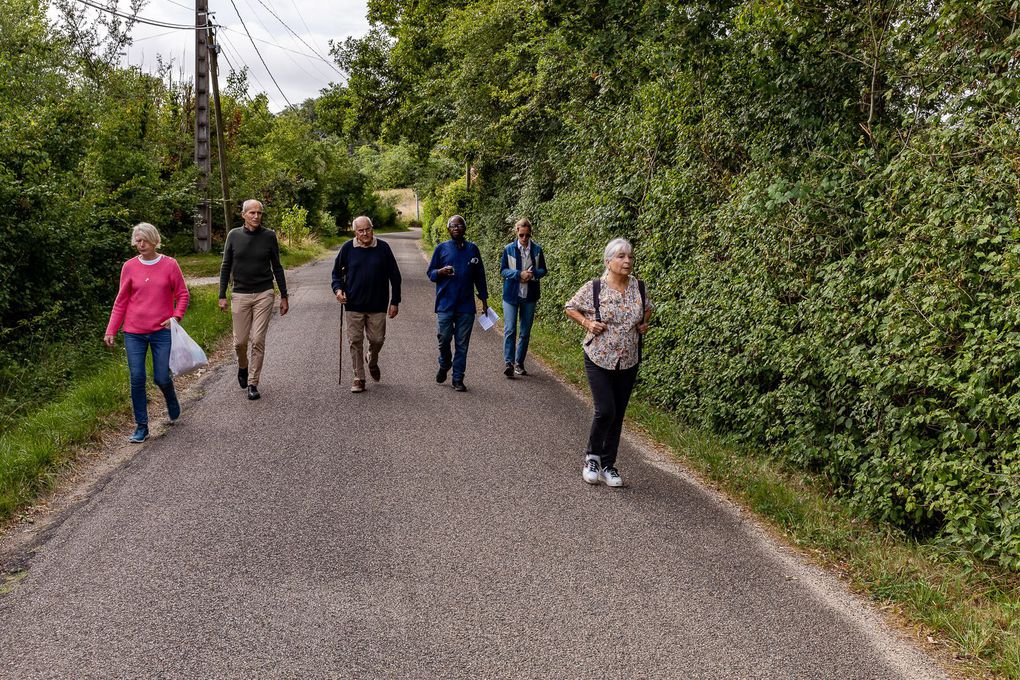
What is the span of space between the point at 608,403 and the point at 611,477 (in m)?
0.59

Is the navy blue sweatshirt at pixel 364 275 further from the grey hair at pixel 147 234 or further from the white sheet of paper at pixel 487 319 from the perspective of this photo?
the grey hair at pixel 147 234

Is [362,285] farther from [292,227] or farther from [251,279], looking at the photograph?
[292,227]

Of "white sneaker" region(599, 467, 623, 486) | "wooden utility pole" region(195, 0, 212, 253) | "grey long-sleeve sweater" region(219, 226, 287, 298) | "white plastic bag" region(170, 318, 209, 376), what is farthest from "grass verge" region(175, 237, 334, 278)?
"white sneaker" region(599, 467, 623, 486)

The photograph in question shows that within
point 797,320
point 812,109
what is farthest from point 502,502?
point 812,109

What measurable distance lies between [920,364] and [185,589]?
4.35 m

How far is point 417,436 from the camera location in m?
7.11

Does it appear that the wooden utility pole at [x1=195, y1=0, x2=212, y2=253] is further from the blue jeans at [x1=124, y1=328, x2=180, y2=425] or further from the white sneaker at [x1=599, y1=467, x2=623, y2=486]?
the white sneaker at [x1=599, y1=467, x2=623, y2=486]

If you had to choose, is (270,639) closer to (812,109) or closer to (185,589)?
(185,589)

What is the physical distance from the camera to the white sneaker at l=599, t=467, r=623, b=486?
5922 millimetres

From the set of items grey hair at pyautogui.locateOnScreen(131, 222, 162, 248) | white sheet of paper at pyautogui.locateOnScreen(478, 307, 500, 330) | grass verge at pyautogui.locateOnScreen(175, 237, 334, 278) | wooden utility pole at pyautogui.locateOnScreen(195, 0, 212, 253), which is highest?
wooden utility pole at pyautogui.locateOnScreen(195, 0, 212, 253)

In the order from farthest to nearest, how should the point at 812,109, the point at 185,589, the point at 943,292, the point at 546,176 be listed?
1. the point at 546,176
2. the point at 812,109
3. the point at 943,292
4. the point at 185,589

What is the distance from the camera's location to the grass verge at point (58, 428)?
5566 mm

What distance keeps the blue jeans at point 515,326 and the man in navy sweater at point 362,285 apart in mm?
1559

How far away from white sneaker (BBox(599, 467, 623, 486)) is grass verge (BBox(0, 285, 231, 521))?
421 cm
